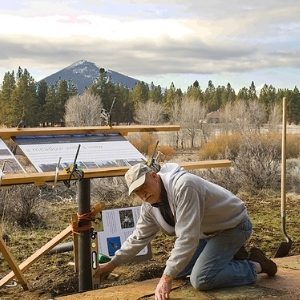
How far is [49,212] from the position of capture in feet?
25.1

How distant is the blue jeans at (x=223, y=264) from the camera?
320 cm

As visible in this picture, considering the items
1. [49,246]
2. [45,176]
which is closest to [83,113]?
[49,246]

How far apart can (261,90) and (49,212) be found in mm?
37892

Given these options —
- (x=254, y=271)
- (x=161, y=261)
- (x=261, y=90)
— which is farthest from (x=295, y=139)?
(x=261, y=90)

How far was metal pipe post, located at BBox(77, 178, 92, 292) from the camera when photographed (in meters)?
3.35

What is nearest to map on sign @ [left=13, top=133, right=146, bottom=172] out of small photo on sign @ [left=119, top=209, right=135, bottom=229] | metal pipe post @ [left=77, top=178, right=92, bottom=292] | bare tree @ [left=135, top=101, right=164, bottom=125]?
metal pipe post @ [left=77, top=178, right=92, bottom=292]

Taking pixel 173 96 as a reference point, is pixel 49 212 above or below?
below

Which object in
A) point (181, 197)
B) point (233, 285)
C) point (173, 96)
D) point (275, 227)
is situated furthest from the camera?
point (173, 96)

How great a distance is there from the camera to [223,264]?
128 inches

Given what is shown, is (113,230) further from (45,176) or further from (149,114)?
(149,114)

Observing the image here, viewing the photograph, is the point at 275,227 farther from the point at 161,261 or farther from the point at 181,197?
the point at 181,197

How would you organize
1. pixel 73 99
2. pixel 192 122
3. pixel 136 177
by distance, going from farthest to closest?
1. pixel 192 122
2. pixel 73 99
3. pixel 136 177

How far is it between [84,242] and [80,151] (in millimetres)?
589

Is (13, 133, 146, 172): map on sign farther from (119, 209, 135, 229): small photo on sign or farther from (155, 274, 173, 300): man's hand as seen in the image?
(155, 274, 173, 300): man's hand
